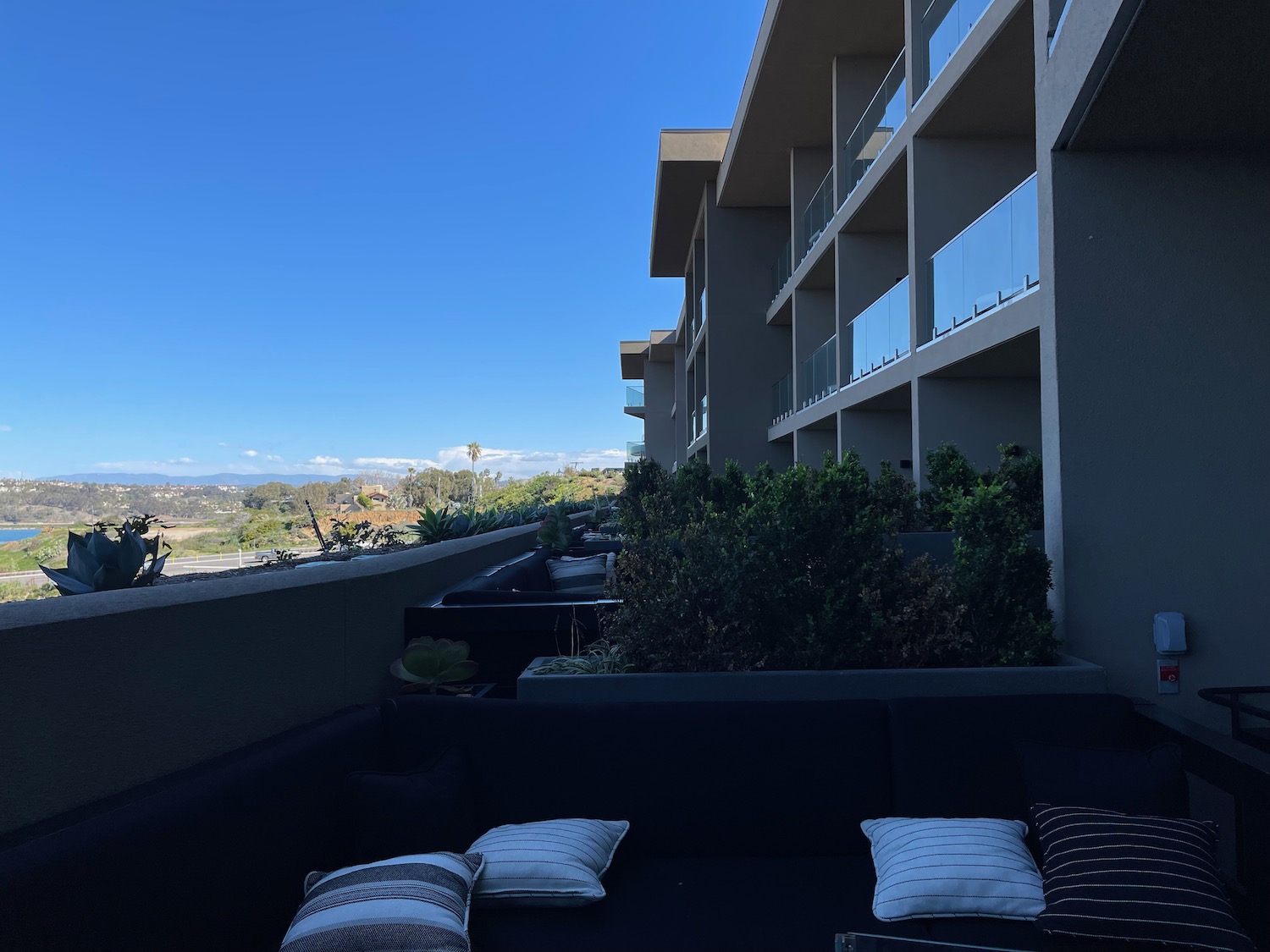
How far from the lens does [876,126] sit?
10.4 metres

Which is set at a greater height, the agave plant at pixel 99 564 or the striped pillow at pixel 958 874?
the agave plant at pixel 99 564

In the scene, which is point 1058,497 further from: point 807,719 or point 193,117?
point 193,117

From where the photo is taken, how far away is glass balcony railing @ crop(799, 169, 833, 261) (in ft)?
40.6

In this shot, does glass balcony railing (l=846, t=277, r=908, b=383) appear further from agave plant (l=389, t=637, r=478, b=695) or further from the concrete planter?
agave plant (l=389, t=637, r=478, b=695)

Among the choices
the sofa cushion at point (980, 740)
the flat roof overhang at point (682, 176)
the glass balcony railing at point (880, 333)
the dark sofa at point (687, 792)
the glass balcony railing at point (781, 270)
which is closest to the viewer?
the dark sofa at point (687, 792)

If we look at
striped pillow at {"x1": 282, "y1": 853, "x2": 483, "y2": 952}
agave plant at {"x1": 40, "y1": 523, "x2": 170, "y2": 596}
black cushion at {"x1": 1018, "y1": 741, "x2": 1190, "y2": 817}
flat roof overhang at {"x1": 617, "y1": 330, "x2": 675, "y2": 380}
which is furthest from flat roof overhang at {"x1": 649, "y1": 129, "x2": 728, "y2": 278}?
striped pillow at {"x1": 282, "y1": 853, "x2": 483, "y2": 952}

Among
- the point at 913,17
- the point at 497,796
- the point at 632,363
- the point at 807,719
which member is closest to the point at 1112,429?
the point at 807,719

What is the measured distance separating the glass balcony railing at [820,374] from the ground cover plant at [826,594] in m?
8.02

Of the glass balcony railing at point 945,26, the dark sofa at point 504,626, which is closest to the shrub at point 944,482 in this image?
the dark sofa at point 504,626

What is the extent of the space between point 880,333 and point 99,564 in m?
8.36

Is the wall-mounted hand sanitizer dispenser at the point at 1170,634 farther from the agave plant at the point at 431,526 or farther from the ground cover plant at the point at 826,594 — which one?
the agave plant at the point at 431,526

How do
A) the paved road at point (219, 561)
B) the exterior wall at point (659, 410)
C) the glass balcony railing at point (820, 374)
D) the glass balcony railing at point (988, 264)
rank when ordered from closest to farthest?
the paved road at point (219, 561) → the glass balcony railing at point (988, 264) → the glass balcony railing at point (820, 374) → the exterior wall at point (659, 410)

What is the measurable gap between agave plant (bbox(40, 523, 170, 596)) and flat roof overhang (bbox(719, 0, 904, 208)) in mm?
10522

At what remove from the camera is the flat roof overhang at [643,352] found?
116 ft
